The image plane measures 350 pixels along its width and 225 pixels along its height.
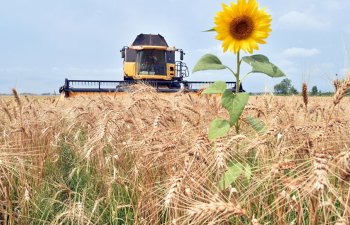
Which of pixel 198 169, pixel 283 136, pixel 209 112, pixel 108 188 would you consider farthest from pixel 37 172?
pixel 283 136

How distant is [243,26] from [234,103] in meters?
0.57

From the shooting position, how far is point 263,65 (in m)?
2.14

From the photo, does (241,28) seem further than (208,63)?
Yes

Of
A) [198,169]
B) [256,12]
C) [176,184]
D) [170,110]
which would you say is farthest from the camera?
[170,110]

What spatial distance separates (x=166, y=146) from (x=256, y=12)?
3.13 ft

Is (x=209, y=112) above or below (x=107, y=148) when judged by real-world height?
above

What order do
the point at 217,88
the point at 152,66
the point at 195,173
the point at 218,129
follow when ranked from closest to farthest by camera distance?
the point at 195,173
the point at 218,129
the point at 217,88
the point at 152,66

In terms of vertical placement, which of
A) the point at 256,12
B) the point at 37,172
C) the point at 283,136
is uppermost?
the point at 256,12

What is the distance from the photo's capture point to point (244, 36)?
2.33 metres

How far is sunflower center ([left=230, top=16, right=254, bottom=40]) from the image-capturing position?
2.32 m

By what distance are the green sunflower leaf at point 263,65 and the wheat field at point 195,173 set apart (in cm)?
28

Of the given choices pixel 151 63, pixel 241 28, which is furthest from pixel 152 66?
pixel 241 28

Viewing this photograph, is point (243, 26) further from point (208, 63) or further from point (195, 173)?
point (195, 173)

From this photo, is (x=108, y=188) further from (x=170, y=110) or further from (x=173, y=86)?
(x=173, y=86)
